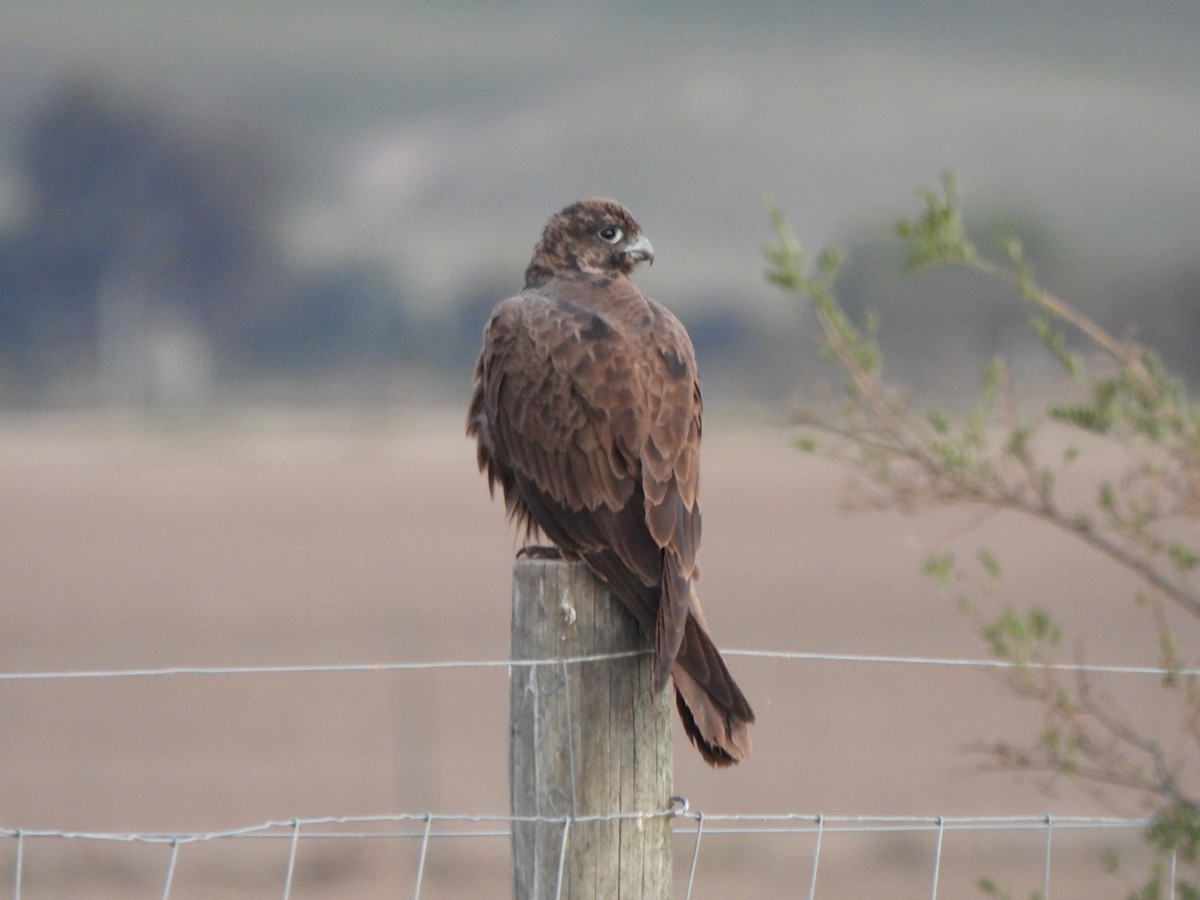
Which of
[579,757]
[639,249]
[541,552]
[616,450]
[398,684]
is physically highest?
[639,249]

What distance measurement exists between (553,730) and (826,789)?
373 inches

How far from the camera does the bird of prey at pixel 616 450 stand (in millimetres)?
3135

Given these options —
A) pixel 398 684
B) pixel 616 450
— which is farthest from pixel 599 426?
pixel 398 684

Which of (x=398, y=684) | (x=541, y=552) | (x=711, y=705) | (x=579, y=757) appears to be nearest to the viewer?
(x=579, y=757)

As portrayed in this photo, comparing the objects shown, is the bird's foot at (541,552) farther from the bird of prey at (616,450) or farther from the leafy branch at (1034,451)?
the leafy branch at (1034,451)

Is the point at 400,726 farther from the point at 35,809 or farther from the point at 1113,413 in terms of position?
the point at 1113,413

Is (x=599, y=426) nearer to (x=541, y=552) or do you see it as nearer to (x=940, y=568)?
(x=541, y=552)

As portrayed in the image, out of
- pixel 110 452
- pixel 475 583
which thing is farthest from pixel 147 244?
pixel 475 583

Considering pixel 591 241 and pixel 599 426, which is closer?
pixel 599 426

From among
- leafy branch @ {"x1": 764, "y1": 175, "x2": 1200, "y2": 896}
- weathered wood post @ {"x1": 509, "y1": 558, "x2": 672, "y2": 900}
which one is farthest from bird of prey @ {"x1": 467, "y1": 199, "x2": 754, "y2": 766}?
leafy branch @ {"x1": 764, "y1": 175, "x2": 1200, "y2": 896}

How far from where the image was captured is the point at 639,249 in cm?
482

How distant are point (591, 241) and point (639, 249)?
5.5 inches

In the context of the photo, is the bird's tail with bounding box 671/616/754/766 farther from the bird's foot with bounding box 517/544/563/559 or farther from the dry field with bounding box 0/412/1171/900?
the dry field with bounding box 0/412/1171/900

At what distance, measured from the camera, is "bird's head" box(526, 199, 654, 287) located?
4793 millimetres
